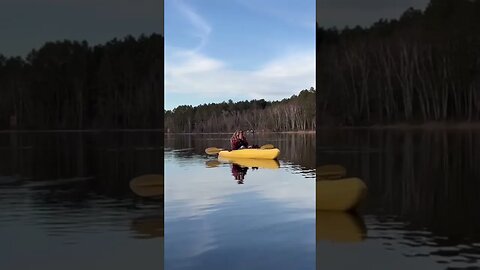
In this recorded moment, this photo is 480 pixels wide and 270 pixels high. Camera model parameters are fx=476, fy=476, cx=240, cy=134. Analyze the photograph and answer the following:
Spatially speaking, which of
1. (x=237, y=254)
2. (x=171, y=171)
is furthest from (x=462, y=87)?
(x=171, y=171)

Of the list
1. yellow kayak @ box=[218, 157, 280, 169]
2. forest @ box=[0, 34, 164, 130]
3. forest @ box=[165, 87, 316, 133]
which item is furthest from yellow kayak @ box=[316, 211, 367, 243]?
forest @ box=[165, 87, 316, 133]

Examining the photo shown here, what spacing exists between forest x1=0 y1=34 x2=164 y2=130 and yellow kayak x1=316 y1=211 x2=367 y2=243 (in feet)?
5.86

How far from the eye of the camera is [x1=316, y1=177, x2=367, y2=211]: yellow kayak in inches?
165

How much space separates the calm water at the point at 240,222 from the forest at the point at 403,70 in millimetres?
1894

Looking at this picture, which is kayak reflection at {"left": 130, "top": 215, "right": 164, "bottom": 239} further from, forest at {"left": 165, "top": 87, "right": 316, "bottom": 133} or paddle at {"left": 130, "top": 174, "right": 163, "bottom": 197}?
forest at {"left": 165, "top": 87, "right": 316, "bottom": 133}

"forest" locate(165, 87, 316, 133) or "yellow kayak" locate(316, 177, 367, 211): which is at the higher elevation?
"forest" locate(165, 87, 316, 133)

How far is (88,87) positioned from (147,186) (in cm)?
113

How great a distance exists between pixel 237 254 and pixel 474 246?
8.54 feet

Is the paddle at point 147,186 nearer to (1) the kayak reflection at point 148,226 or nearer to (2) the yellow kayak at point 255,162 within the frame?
(1) the kayak reflection at point 148,226

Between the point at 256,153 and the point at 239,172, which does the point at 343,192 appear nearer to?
the point at 239,172

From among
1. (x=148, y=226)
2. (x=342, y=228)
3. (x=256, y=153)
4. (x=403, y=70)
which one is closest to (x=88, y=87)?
(x=148, y=226)

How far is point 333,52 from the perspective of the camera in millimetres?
4285

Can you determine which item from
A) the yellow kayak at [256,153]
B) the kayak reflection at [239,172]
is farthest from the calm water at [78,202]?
the yellow kayak at [256,153]

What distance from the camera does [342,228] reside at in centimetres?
410
